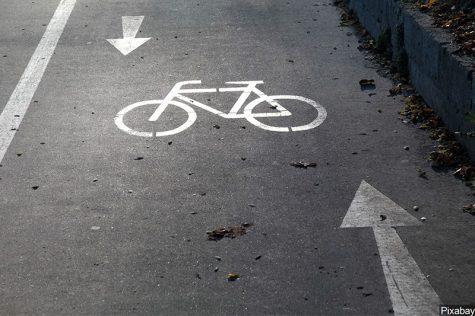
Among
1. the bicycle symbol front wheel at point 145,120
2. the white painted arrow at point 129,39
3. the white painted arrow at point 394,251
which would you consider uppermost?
the white painted arrow at point 394,251

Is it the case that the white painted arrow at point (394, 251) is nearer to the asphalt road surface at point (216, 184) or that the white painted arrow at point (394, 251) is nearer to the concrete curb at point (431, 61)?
the asphalt road surface at point (216, 184)

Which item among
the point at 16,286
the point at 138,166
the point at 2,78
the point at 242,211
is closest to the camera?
the point at 16,286

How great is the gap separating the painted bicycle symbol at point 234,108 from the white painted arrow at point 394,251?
5.64 feet

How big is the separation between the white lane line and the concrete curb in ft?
14.3

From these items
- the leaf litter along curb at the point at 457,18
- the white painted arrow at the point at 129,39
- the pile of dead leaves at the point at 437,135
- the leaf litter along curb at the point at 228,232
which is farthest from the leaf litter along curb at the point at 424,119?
the white painted arrow at the point at 129,39

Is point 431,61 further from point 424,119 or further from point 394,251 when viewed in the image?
point 394,251

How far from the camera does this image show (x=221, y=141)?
855 cm

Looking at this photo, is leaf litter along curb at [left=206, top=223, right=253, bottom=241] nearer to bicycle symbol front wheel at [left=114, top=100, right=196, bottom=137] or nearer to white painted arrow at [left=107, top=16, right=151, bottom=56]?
bicycle symbol front wheel at [left=114, top=100, right=196, bottom=137]

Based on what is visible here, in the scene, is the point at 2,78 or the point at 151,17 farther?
the point at 151,17

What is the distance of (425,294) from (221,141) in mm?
3306

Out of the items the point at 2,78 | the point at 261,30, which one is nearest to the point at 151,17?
the point at 261,30

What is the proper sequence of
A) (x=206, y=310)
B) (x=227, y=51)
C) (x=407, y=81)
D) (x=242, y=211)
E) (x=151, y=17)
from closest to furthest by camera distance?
(x=206, y=310)
(x=242, y=211)
(x=407, y=81)
(x=227, y=51)
(x=151, y=17)

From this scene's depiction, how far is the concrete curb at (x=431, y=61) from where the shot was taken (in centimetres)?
781

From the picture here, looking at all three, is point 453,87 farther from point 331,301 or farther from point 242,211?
point 331,301
